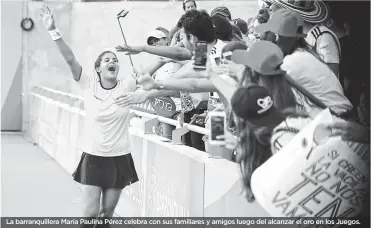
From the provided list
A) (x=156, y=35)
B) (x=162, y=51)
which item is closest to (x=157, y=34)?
(x=156, y=35)

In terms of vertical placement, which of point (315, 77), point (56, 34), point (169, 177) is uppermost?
point (56, 34)

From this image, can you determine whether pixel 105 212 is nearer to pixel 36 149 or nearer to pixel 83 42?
pixel 83 42

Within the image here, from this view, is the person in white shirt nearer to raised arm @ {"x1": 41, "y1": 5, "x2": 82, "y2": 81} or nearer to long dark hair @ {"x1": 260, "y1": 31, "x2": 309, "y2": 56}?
long dark hair @ {"x1": 260, "y1": 31, "x2": 309, "y2": 56}

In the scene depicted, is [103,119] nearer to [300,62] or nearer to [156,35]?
[156,35]

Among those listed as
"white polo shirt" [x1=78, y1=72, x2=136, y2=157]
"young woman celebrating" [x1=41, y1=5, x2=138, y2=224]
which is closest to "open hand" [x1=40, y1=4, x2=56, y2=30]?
"young woman celebrating" [x1=41, y1=5, x2=138, y2=224]

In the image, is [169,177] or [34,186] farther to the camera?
[34,186]

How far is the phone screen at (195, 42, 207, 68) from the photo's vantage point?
3.02 metres

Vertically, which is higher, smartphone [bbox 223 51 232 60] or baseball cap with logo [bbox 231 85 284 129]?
smartphone [bbox 223 51 232 60]

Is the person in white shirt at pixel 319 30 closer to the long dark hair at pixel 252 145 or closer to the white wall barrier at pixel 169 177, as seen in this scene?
the long dark hair at pixel 252 145

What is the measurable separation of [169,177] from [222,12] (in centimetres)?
87

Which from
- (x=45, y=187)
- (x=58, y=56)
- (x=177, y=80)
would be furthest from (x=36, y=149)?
(x=177, y=80)

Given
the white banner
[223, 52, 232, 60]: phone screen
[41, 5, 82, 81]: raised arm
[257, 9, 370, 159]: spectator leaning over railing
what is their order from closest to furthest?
the white banner, [257, 9, 370, 159]: spectator leaning over railing, [223, 52, 232, 60]: phone screen, [41, 5, 82, 81]: raised arm

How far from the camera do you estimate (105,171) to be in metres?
3.27

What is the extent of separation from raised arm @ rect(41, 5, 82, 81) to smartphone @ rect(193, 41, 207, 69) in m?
0.59
